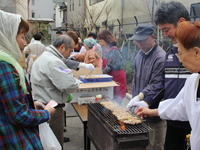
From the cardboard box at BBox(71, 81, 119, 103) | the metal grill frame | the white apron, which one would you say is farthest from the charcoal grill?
the cardboard box at BBox(71, 81, 119, 103)

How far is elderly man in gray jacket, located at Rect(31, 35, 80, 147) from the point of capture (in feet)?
9.14

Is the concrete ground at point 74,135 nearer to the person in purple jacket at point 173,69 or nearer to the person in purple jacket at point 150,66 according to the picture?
the person in purple jacket at point 150,66

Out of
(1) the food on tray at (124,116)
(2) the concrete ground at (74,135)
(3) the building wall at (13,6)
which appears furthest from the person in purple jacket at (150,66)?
(3) the building wall at (13,6)

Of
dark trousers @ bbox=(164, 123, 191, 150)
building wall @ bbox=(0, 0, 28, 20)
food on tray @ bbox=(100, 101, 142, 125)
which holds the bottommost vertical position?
dark trousers @ bbox=(164, 123, 191, 150)

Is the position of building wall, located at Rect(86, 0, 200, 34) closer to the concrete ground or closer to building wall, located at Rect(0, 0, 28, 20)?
building wall, located at Rect(0, 0, 28, 20)

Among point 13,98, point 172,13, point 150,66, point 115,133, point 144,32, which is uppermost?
point 172,13

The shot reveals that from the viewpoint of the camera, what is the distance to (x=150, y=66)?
272 cm

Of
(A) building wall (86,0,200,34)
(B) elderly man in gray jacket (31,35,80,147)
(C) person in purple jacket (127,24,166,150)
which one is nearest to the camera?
(C) person in purple jacket (127,24,166,150)

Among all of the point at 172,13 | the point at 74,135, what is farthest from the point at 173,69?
the point at 74,135

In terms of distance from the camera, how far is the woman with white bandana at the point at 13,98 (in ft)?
4.68

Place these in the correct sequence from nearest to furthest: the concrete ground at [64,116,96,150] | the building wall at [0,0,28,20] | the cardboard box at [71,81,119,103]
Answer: the cardboard box at [71,81,119,103], the concrete ground at [64,116,96,150], the building wall at [0,0,28,20]

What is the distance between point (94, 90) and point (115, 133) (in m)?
2.31

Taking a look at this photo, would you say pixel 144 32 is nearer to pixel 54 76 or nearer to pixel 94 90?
pixel 54 76

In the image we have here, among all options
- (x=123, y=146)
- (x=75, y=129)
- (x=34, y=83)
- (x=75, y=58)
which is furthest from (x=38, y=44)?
(x=123, y=146)
